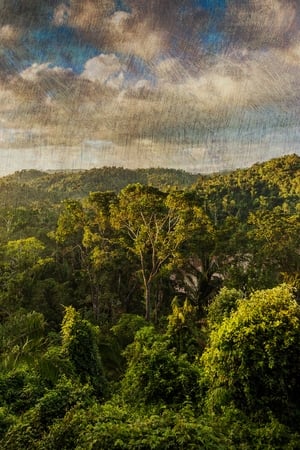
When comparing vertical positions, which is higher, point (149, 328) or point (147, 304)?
point (149, 328)

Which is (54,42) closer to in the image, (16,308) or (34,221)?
(16,308)

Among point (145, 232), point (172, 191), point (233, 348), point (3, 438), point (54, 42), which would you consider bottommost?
point (3, 438)

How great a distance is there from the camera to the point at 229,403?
6723 millimetres

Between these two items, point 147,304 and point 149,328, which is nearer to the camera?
point 149,328

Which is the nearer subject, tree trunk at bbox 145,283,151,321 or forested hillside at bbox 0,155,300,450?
forested hillside at bbox 0,155,300,450

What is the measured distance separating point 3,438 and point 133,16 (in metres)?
16.3

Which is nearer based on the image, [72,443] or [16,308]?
[72,443]

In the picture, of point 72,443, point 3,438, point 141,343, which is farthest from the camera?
point 141,343

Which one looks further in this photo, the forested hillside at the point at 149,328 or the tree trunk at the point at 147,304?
the tree trunk at the point at 147,304

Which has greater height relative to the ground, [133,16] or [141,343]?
[133,16]

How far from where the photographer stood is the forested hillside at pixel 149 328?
4875mm

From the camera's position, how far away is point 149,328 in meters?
10.2

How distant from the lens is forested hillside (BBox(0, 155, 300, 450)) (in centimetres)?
488

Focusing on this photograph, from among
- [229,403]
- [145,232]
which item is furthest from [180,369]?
[145,232]
